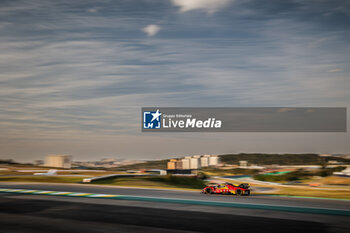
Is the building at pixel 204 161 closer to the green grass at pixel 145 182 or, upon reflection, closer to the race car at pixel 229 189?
the green grass at pixel 145 182

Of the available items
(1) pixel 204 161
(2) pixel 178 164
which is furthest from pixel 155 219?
(1) pixel 204 161

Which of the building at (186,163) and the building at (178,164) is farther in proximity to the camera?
the building at (186,163)

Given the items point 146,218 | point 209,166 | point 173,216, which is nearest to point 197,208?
point 173,216

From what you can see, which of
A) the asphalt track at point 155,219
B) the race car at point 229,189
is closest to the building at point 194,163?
the race car at point 229,189

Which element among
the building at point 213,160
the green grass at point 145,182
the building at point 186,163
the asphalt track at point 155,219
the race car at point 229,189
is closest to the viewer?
the asphalt track at point 155,219

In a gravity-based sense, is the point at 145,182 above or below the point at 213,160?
above

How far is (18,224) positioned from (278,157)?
17377 centimetres

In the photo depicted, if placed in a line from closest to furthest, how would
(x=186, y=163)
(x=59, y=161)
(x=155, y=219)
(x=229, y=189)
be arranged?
(x=155, y=219) < (x=229, y=189) < (x=59, y=161) < (x=186, y=163)

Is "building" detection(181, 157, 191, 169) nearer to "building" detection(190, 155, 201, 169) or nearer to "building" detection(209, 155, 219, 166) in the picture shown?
"building" detection(190, 155, 201, 169)

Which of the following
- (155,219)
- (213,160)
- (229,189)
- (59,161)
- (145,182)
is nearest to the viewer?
(155,219)

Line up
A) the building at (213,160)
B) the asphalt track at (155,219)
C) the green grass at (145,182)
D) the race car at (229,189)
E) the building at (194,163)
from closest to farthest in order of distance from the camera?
1. the asphalt track at (155,219)
2. the race car at (229,189)
3. the green grass at (145,182)
4. the building at (194,163)
5. the building at (213,160)

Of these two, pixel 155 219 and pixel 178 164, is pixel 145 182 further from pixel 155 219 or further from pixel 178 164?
pixel 178 164

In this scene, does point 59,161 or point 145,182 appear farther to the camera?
point 59,161

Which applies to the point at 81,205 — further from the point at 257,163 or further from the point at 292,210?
the point at 257,163
